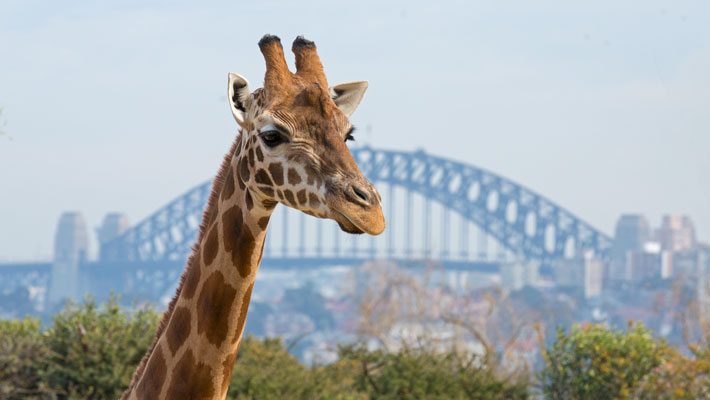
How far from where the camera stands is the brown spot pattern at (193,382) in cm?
446

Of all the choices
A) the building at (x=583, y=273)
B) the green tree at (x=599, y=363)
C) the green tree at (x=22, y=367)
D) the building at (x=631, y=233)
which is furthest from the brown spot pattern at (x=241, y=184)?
the building at (x=631, y=233)

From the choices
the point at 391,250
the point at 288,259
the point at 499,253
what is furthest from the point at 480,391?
the point at 499,253

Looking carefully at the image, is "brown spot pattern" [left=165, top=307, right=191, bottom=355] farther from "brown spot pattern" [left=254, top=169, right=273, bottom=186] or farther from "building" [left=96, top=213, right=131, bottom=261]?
"building" [left=96, top=213, right=131, bottom=261]

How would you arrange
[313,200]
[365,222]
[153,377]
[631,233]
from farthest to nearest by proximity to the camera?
[631,233]
[153,377]
[313,200]
[365,222]

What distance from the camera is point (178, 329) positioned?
4605mm

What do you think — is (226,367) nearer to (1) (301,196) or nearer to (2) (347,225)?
(1) (301,196)

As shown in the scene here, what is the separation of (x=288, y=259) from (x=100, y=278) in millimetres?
37577

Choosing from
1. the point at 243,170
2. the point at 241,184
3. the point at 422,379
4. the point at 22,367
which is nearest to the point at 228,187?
the point at 241,184

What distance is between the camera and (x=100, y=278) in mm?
131500

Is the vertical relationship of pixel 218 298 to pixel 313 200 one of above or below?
below

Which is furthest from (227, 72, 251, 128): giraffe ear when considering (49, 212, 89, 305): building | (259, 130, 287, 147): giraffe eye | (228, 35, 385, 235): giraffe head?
(49, 212, 89, 305): building

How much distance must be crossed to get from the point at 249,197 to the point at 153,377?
42.7 inches

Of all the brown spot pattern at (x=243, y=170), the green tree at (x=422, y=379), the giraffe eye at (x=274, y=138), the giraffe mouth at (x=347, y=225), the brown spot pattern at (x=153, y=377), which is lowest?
the green tree at (x=422, y=379)

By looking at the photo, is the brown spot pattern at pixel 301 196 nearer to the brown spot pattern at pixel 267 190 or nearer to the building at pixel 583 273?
the brown spot pattern at pixel 267 190
